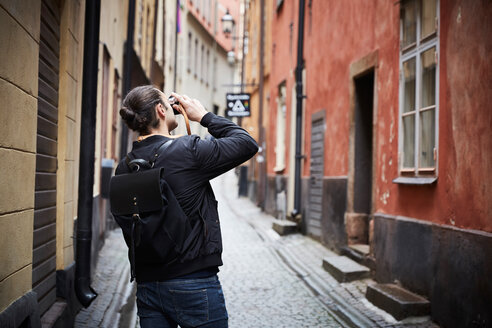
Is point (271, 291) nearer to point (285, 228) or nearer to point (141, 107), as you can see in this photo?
point (141, 107)

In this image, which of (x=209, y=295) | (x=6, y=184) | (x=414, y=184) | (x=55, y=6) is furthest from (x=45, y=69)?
(x=414, y=184)

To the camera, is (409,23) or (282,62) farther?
(282,62)

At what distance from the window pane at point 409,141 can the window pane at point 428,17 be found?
93 cm

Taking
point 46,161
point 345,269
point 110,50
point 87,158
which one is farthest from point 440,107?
point 110,50

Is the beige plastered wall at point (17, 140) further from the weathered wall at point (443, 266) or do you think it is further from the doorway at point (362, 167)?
the doorway at point (362, 167)

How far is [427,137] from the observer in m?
6.58

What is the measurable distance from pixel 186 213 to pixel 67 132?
9.79 ft

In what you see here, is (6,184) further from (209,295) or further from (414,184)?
(414,184)

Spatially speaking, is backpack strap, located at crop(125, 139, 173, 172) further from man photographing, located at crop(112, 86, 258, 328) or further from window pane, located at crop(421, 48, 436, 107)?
window pane, located at crop(421, 48, 436, 107)

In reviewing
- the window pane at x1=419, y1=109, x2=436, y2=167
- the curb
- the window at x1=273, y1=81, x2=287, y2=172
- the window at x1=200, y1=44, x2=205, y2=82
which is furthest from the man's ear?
the window at x1=200, y1=44, x2=205, y2=82

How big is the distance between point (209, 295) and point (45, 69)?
2.73 metres

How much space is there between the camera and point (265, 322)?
6117 mm

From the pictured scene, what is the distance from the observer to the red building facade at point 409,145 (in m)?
5.25

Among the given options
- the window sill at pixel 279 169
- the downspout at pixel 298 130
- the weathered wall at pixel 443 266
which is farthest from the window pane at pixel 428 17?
the window sill at pixel 279 169
